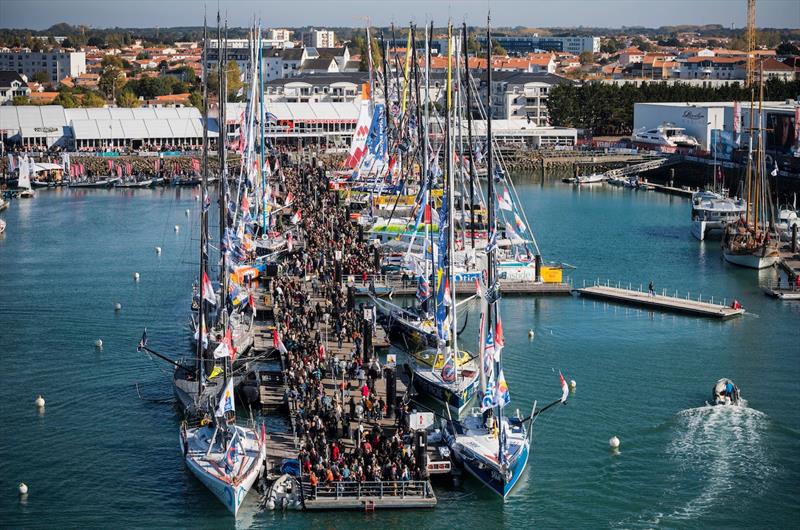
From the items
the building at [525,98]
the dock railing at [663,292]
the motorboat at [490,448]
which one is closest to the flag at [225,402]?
the motorboat at [490,448]

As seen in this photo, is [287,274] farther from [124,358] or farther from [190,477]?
[190,477]

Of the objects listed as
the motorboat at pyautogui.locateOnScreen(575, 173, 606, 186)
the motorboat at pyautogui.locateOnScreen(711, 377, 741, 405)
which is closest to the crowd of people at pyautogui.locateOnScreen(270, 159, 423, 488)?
the motorboat at pyautogui.locateOnScreen(711, 377, 741, 405)

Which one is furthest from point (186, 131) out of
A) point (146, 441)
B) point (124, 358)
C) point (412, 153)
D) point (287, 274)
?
point (146, 441)

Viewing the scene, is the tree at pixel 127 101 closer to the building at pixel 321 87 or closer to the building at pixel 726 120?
the building at pixel 321 87

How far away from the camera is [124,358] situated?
35.7 m

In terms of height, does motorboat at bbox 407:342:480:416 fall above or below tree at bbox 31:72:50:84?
below

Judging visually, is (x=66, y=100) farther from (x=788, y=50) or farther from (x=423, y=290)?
(x=788, y=50)

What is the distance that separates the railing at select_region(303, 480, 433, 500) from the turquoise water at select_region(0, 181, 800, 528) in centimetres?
37

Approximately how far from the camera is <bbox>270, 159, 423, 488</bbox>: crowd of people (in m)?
25.1

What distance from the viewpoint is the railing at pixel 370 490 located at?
2438cm

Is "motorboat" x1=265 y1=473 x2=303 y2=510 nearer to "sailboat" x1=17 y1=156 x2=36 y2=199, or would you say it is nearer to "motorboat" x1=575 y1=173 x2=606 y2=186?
"sailboat" x1=17 y1=156 x2=36 y2=199

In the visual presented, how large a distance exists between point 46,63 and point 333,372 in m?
145

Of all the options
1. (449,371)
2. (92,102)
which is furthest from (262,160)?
(92,102)

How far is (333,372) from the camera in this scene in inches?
1237
